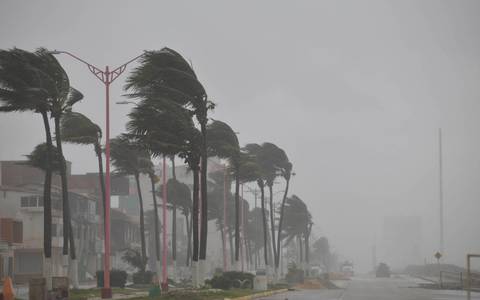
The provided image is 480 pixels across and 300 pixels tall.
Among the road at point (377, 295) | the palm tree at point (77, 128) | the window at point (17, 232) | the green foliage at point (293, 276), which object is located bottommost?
the green foliage at point (293, 276)

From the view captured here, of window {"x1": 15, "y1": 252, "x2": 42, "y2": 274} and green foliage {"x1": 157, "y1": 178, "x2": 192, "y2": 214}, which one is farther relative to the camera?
green foliage {"x1": 157, "y1": 178, "x2": 192, "y2": 214}

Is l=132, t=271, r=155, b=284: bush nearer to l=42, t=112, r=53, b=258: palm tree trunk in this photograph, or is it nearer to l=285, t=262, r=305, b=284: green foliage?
l=42, t=112, r=53, b=258: palm tree trunk

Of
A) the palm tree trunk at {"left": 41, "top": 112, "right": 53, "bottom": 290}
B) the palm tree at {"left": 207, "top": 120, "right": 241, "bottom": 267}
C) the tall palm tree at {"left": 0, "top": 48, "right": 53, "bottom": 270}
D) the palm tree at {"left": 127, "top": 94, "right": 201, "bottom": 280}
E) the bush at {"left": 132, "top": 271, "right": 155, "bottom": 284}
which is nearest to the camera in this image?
the tall palm tree at {"left": 0, "top": 48, "right": 53, "bottom": 270}

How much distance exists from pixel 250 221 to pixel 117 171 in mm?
86774

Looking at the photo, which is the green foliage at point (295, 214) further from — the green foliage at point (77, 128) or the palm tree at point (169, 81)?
the palm tree at point (169, 81)

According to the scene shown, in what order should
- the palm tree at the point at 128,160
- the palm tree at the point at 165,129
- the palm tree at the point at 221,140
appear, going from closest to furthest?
1. the palm tree at the point at 165,129
2. the palm tree at the point at 221,140
3. the palm tree at the point at 128,160

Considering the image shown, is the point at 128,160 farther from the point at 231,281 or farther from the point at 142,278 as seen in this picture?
the point at 231,281

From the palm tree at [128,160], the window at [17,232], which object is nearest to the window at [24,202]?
the window at [17,232]

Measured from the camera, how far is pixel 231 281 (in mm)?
53781

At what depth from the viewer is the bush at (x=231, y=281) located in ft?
171

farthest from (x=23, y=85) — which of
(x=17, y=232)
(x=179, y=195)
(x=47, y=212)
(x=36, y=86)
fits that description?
(x=179, y=195)

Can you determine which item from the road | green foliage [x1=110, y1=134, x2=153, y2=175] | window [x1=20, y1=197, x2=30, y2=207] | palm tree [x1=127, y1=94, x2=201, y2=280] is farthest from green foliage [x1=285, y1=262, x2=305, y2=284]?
palm tree [x1=127, y1=94, x2=201, y2=280]

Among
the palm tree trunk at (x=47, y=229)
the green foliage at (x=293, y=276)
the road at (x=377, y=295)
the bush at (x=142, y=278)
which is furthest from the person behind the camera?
the green foliage at (x=293, y=276)

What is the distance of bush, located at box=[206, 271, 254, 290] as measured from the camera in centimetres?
5197
